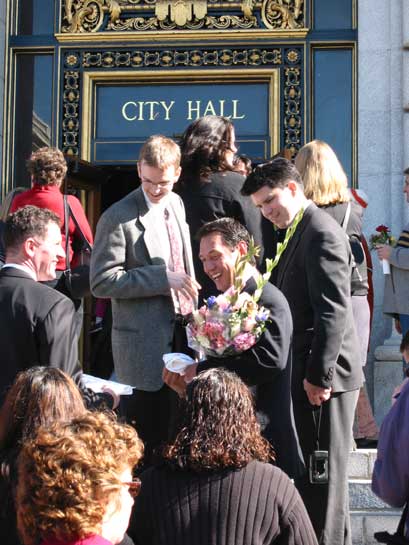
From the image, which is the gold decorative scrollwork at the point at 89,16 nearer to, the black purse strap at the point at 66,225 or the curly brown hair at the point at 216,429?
the black purse strap at the point at 66,225

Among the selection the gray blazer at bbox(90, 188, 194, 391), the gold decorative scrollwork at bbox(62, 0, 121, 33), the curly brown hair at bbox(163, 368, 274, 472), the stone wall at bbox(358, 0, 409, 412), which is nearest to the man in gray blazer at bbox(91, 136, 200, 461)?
the gray blazer at bbox(90, 188, 194, 391)

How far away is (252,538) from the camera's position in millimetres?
3439

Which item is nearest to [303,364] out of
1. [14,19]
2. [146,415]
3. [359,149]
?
[146,415]

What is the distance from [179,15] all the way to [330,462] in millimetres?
5966

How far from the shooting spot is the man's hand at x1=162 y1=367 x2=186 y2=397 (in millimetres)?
4910

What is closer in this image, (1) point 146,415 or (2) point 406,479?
(2) point 406,479

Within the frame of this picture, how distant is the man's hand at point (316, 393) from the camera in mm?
5133

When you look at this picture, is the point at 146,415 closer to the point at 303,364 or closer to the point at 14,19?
the point at 303,364

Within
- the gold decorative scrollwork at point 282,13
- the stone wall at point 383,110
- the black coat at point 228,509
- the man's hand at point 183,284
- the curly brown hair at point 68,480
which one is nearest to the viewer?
the curly brown hair at point 68,480

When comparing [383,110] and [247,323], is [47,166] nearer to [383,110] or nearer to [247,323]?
[247,323]

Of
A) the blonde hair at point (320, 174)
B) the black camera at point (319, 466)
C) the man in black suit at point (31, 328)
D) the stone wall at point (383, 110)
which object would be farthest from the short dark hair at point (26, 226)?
the stone wall at point (383, 110)

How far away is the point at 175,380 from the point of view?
16.1 feet

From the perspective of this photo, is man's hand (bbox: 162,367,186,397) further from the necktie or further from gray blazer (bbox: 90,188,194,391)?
the necktie

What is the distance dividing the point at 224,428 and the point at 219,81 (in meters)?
6.97
